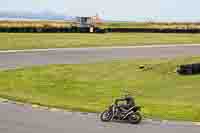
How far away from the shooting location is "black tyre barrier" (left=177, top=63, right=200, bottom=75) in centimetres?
2458

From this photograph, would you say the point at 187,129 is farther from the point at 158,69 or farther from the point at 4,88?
the point at 158,69

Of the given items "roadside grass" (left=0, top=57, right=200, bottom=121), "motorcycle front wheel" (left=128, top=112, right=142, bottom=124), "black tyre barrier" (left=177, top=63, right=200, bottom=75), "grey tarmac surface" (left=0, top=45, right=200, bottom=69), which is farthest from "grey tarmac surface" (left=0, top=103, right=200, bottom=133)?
"grey tarmac surface" (left=0, top=45, right=200, bottom=69)

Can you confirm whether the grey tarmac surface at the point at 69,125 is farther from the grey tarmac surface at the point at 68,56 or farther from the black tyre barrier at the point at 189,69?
the grey tarmac surface at the point at 68,56

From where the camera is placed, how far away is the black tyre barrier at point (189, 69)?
2458 cm

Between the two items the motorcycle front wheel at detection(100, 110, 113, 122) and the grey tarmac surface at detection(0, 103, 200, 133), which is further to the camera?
the motorcycle front wheel at detection(100, 110, 113, 122)

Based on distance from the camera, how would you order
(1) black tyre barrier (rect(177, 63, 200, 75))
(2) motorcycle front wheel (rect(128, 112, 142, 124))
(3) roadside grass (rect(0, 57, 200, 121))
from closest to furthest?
1. (2) motorcycle front wheel (rect(128, 112, 142, 124))
2. (3) roadside grass (rect(0, 57, 200, 121))
3. (1) black tyre barrier (rect(177, 63, 200, 75))

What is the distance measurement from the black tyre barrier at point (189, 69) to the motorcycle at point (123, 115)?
1148 centimetres

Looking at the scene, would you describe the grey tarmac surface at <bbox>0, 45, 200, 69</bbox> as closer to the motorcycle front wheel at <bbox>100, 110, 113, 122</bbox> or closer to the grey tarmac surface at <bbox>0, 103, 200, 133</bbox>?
the grey tarmac surface at <bbox>0, 103, 200, 133</bbox>

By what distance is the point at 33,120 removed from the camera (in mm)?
13766

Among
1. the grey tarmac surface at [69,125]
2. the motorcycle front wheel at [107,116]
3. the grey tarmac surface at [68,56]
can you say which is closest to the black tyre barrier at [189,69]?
the grey tarmac surface at [68,56]

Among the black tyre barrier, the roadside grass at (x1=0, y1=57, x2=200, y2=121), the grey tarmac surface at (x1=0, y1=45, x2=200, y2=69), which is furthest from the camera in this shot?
the grey tarmac surface at (x1=0, y1=45, x2=200, y2=69)

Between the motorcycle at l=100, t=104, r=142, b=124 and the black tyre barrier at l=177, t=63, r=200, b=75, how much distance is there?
1148 cm

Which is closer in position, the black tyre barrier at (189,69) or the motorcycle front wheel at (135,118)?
the motorcycle front wheel at (135,118)

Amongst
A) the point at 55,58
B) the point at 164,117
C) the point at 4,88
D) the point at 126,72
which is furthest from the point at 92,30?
the point at 164,117
